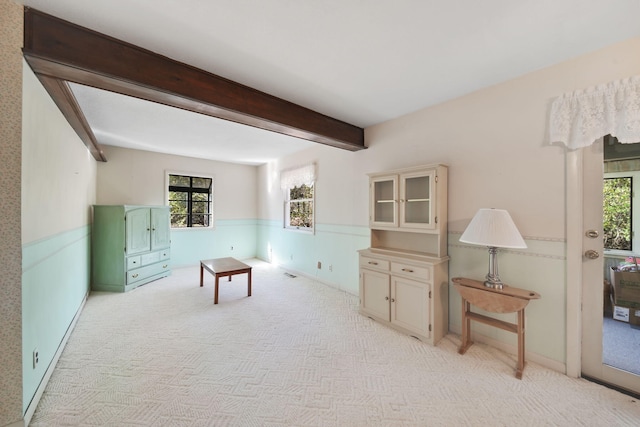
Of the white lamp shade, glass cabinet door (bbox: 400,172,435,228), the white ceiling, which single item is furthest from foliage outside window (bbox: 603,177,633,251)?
glass cabinet door (bbox: 400,172,435,228)

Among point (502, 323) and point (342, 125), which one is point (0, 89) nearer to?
point (342, 125)

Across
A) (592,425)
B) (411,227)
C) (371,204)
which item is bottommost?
(592,425)

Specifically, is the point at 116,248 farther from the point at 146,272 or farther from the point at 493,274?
the point at 493,274

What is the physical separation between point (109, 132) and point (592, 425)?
19.1ft

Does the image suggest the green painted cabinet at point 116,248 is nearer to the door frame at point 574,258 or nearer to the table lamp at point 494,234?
the table lamp at point 494,234

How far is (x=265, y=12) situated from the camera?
1470mm

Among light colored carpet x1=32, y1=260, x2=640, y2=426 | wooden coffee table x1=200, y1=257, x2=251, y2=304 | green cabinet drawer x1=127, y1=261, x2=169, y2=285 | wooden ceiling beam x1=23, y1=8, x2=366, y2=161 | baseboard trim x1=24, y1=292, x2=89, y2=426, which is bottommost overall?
light colored carpet x1=32, y1=260, x2=640, y2=426

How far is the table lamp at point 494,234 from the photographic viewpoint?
75.8 inches

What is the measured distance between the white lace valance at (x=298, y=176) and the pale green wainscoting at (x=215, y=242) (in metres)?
1.82

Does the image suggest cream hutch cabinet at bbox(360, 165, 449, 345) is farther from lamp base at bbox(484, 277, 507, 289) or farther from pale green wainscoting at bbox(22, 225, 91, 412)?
pale green wainscoting at bbox(22, 225, 91, 412)

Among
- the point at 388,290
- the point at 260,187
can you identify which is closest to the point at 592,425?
the point at 388,290

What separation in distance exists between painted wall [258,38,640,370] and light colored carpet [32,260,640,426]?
464 millimetres

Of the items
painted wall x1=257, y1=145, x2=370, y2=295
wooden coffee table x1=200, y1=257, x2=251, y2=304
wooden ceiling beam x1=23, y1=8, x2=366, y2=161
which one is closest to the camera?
wooden ceiling beam x1=23, y1=8, x2=366, y2=161

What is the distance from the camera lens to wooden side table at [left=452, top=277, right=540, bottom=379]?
1.91 meters
